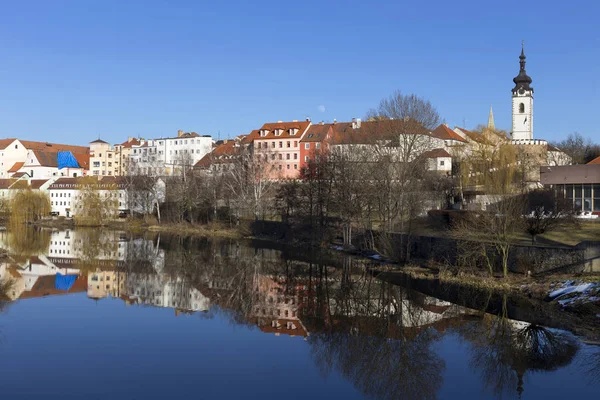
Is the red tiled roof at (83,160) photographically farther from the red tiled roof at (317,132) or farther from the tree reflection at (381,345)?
the tree reflection at (381,345)

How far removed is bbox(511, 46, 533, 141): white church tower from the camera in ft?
273

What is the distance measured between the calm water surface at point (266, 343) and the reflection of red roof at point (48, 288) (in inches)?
2.6

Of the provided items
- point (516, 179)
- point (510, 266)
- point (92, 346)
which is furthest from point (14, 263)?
point (516, 179)

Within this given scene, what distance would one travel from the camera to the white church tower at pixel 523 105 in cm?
8306

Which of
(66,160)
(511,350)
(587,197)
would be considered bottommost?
(511,350)

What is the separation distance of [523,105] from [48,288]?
7186 cm

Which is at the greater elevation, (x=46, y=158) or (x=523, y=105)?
(x=523, y=105)

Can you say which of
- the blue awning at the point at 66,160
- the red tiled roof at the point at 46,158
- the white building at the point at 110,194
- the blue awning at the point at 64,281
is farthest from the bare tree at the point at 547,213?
the blue awning at the point at 66,160

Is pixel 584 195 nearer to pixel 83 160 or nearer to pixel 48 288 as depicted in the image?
pixel 48 288

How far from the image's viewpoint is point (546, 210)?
1395 inches

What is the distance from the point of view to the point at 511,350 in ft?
56.0

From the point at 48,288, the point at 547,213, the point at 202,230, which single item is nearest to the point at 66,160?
the point at 202,230

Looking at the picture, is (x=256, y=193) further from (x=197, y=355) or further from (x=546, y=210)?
(x=197, y=355)

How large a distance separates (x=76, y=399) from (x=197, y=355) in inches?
167
